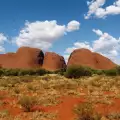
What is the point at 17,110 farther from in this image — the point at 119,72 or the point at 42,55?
the point at 42,55

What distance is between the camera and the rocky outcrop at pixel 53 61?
129m

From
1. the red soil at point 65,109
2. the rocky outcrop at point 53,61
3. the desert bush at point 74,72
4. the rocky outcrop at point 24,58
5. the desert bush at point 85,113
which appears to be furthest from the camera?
the rocky outcrop at point 53,61

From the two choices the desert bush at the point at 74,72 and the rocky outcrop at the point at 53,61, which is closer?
the desert bush at the point at 74,72

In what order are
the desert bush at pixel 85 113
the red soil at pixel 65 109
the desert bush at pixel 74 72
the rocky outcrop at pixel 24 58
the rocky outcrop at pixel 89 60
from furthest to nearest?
the rocky outcrop at pixel 24 58 < the rocky outcrop at pixel 89 60 < the desert bush at pixel 74 72 < the red soil at pixel 65 109 < the desert bush at pixel 85 113

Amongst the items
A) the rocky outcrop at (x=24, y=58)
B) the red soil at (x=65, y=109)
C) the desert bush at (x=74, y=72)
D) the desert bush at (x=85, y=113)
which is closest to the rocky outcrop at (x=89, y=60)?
the rocky outcrop at (x=24, y=58)

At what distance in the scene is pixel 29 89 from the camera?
2694 cm

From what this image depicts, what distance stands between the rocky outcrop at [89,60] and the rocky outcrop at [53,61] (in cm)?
1050

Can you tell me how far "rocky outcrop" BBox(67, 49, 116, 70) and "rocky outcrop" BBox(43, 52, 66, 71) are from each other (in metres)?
10.5

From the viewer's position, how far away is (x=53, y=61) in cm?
12938

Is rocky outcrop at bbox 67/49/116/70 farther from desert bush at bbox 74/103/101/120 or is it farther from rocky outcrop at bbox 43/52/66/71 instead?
desert bush at bbox 74/103/101/120

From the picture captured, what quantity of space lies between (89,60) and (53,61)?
60.4ft

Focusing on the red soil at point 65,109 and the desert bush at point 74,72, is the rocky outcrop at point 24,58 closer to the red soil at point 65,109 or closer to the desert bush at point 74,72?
the desert bush at point 74,72

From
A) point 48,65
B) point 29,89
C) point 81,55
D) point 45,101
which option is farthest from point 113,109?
point 48,65

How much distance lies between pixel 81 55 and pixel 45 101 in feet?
326
